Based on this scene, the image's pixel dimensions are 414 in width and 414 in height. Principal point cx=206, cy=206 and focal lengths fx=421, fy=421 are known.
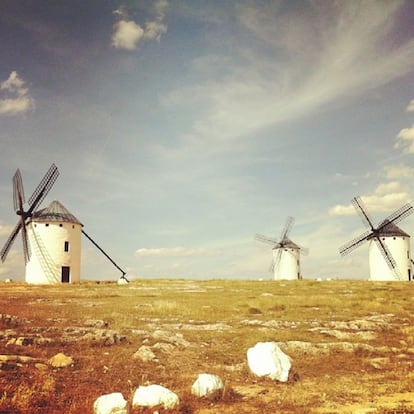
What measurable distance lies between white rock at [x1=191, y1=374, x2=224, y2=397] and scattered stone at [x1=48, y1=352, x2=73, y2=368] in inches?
167

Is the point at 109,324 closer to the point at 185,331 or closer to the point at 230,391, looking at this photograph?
the point at 185,331

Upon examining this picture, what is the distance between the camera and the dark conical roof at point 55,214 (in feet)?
178

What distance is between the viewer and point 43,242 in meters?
53.7

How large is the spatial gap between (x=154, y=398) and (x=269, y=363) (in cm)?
421

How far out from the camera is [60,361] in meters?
12.8

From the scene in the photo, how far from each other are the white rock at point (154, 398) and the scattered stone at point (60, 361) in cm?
372

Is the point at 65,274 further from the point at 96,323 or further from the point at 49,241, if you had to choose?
the point at 96,323

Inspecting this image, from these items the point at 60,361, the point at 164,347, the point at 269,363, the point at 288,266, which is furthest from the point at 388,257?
the point at 60,361

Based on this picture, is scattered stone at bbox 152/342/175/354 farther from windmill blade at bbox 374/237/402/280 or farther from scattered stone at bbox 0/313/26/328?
windmill blade at bbox 374/237/402/280

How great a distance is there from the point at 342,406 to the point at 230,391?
2815 mm

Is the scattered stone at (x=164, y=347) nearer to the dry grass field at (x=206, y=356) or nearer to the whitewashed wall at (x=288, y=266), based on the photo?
the dry grass field at (x=206, y=356)

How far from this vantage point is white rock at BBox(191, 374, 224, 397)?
10789 millimetres

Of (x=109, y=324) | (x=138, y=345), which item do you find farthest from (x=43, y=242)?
(x=138, y=345)

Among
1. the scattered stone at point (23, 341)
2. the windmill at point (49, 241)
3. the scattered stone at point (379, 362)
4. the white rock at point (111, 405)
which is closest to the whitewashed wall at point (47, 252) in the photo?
the windmill at point (49, 241)
